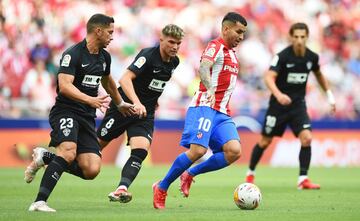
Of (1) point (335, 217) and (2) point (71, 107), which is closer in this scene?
(1) point (335, 217)

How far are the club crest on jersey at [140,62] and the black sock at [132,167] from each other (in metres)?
1.14

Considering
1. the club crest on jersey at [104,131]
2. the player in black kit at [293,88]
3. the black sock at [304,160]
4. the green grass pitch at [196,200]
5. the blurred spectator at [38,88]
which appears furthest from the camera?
the blurred spectator at [38,88]

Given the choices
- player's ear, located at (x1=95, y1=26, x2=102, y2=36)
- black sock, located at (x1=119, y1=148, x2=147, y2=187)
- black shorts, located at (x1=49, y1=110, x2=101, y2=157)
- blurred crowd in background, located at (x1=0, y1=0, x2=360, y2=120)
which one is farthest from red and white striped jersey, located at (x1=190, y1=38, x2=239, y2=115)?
blurred crowd in background, located at (x1=0, y1=0, x2=360, y2=120)

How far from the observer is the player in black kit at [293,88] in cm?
1549

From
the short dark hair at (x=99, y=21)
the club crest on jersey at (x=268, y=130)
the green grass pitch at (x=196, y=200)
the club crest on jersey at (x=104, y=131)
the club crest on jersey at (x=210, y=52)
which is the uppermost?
the short dark hair at (x=99, y=21)

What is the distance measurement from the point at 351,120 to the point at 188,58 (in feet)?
17.0

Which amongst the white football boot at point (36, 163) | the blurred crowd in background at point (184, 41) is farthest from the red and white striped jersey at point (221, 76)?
the blurred crowd in background at point (184, 41)

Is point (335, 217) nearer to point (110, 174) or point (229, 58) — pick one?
point (229, 58)

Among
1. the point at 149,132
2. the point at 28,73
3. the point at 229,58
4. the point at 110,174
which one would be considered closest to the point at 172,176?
the point at 149,132

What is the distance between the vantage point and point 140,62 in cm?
1144

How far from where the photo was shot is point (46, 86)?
22.4 m

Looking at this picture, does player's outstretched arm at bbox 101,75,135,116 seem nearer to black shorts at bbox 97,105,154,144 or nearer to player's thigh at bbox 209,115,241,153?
black shorts at bbox 97,105,154,144

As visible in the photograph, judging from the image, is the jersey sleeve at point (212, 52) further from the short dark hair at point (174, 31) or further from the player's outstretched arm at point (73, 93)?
the player's outstretched arm at point (73, 93)

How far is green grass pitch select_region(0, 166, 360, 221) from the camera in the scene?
9648 millimetres
